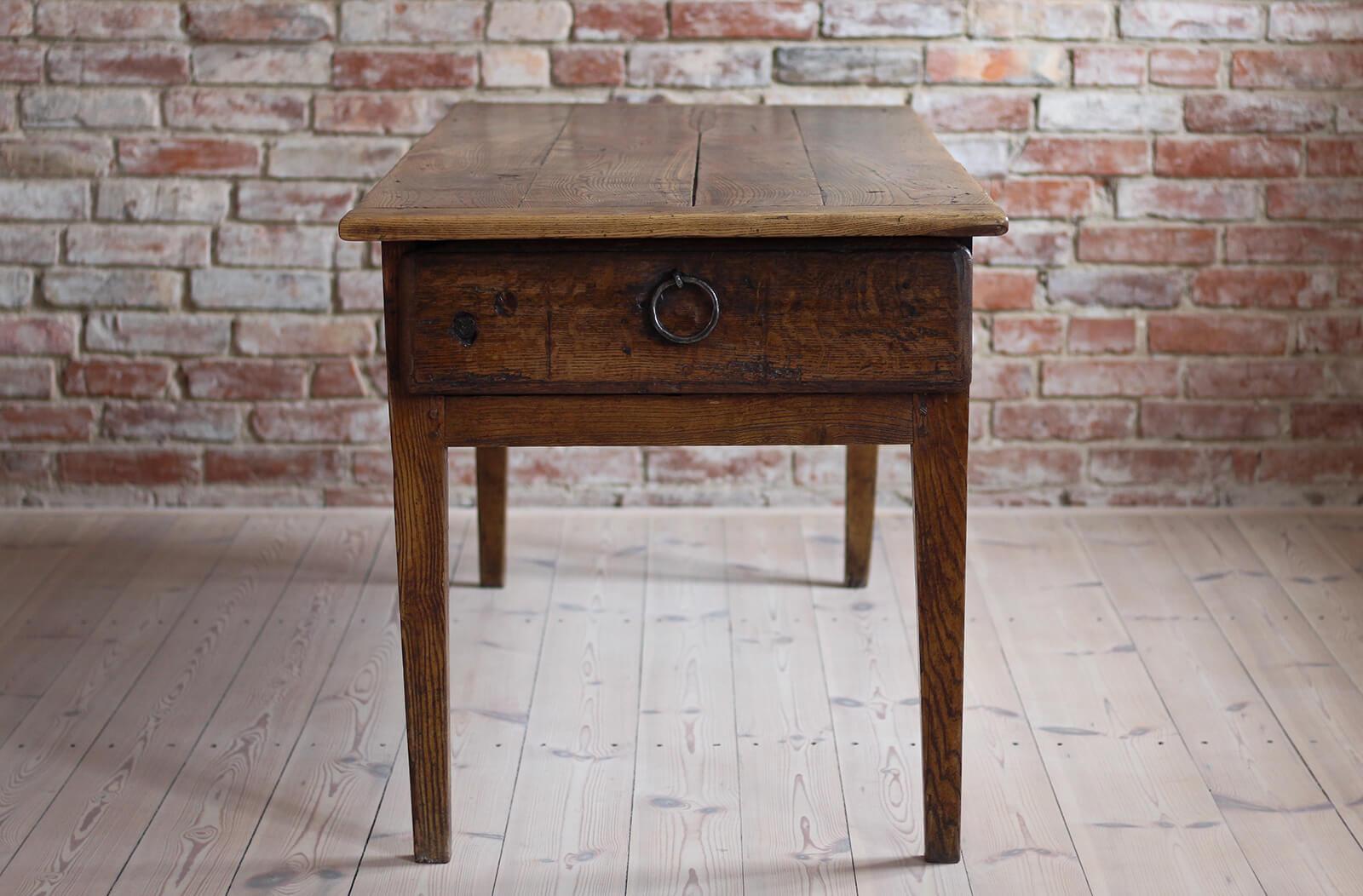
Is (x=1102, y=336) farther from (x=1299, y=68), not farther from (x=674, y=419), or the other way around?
(x=674, y=419)

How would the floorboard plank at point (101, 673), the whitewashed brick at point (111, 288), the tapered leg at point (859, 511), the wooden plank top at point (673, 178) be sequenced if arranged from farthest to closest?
the whitewashed brick at point (111, 288), the tapered leg at point (859, 511), the floorboard plank at point (101, 673), the wooden plank top at point (673, 178)

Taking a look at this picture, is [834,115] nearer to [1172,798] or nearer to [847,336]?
[847,336]

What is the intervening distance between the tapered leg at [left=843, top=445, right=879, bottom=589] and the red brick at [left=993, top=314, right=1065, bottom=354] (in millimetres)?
396

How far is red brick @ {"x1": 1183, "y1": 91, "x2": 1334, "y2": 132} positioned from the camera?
245cm

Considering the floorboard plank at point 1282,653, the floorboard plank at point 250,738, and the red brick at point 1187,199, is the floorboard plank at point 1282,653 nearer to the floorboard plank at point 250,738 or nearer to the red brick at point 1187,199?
the red brick at point 1187,199

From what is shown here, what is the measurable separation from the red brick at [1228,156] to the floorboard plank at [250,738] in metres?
1.40

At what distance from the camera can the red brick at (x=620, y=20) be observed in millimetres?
2434

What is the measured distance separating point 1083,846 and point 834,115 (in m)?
0.99

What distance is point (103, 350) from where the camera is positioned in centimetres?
256

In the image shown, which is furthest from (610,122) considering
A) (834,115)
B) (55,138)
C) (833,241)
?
(55,138)

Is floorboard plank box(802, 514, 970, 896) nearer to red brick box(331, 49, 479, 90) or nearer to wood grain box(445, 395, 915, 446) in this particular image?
wood grain box(445, 395, 915, 446)

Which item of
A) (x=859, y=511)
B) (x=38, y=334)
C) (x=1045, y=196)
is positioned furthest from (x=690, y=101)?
(x=38, y=334)

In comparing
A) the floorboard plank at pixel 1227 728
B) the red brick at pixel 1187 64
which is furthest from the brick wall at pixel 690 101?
the floorboard plank at pixel 1227 728

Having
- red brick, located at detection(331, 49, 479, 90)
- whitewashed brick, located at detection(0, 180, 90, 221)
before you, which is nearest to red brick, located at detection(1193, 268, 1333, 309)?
red brick, located at detection(331, 49, 479, 90)
